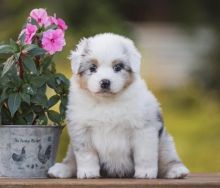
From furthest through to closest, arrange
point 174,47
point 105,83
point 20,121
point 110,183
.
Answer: point 174,47
point 20,121
point 105,83
point 110,183

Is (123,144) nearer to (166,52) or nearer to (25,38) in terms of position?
(25,38)

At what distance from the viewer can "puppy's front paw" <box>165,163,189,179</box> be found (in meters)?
4.17

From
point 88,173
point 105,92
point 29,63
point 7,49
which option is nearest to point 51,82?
point 29,63

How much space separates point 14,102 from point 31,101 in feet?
0.35

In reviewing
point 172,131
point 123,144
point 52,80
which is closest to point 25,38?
point 52,80

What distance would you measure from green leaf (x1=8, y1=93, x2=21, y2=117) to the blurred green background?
2614mm

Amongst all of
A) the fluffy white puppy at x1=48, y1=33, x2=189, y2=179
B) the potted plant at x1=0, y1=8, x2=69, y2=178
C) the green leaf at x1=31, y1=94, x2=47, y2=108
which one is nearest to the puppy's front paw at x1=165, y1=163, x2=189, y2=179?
the fluffy white puppy at x1=48, y1=33, x2=189, y2=179

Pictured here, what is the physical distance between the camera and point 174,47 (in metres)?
9.23

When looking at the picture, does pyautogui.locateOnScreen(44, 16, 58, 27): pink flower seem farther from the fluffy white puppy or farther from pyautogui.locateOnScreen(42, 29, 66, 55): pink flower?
the fluffy white puppy

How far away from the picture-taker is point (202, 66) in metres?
8.52

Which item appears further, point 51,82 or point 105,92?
point 51,82

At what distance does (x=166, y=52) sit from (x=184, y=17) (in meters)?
0.85

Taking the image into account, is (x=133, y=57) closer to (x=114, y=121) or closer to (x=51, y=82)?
(x=114, y=121)

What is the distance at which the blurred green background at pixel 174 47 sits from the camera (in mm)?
7426
